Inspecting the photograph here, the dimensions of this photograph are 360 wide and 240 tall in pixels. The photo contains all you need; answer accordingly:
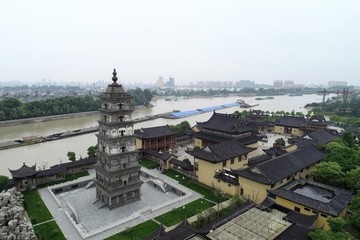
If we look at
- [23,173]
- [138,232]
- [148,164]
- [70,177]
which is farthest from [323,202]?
[23,173]

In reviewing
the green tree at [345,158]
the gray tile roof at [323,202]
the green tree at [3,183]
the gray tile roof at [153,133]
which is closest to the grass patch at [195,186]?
the gray tile roof at [323,202]

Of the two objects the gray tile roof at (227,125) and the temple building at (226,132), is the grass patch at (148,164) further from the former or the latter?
the gray tile roof at (227,125)

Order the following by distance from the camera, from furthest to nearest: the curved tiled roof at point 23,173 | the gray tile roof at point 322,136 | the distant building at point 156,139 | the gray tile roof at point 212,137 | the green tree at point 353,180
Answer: the gray tile roof at point 322,136 < the distant building at point 156,139 < the gray tile roof at point 212,137 < the curved tiled roof at point 23,173 < the green tree at point 353,180

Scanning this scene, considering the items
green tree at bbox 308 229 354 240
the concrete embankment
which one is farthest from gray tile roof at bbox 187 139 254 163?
the concrete embankment

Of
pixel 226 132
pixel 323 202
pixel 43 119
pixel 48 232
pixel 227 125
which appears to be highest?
pixel 227 125

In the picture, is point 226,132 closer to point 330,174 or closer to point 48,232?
point 330,174

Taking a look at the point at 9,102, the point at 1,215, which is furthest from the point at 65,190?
the point at 9,102
